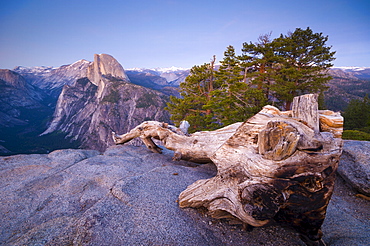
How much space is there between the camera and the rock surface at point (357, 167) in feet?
22.9

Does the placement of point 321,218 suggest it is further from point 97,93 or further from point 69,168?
point 97,93

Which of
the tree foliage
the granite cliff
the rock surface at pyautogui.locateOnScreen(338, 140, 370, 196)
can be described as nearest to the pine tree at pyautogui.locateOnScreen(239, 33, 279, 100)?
the tree foliage

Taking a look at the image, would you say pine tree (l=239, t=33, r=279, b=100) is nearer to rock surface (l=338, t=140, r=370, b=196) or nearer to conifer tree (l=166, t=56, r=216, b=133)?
conifer tree (l=166, t=56, r=216, b=133)

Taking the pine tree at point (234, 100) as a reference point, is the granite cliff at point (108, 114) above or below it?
below

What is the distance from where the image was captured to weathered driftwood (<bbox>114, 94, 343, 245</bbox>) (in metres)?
3.70

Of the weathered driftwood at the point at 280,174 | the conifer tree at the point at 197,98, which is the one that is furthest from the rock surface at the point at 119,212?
the conifer tree at the point at 197,98

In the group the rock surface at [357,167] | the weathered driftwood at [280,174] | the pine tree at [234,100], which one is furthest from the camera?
the pine tree at [234,100]

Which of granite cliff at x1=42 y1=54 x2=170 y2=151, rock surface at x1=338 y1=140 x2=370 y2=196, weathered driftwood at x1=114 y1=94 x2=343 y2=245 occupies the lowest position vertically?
granite cliff at x1=42 y1=54 x2=170 y2=151

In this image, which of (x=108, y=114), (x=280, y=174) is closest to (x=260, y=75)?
(x=280, y=174)

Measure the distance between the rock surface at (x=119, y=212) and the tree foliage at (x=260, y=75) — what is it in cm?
1524

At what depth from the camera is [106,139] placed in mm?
141625

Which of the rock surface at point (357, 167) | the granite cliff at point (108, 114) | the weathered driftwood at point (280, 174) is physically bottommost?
the granite cliff at point (108, 114)

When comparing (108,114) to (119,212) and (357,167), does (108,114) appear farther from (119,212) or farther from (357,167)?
(357,167)

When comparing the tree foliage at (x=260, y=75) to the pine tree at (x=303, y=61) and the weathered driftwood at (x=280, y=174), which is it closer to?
the pine tree at (x=303, y=61)
